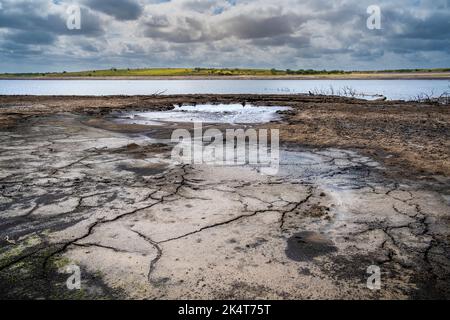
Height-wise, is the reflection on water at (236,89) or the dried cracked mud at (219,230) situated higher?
the reflection on water at (236,89)

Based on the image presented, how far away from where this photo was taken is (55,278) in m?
2.97

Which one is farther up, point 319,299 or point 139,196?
point 139,196

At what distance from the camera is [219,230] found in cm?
390

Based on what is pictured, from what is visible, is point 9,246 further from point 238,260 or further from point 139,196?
point 238,260

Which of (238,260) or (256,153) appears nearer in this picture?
(238,260)

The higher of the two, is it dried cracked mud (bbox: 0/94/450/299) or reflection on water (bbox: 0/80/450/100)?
reflection on water (bbox: 0/80/450/100)

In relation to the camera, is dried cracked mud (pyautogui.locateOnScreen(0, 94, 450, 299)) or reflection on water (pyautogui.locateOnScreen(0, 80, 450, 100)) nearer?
dried cracked mud (pyautogui.locateOnScreen(0, 94, 450, 299))

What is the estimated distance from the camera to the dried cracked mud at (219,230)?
292cm

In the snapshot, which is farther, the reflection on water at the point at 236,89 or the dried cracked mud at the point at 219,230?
the reflection on water at the point at 236,89

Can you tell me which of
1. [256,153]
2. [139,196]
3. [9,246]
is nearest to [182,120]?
[256,153]

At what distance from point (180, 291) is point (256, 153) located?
5150 mm

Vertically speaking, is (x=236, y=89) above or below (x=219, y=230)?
above

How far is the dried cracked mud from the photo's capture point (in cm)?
292

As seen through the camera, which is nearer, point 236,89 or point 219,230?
point 219,230
